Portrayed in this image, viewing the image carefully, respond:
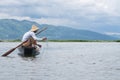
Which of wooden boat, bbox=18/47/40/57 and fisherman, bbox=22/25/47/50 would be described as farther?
wooden boat, bbox=18/47/40/57

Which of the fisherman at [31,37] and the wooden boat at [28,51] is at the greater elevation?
the fisherman at [31,37]

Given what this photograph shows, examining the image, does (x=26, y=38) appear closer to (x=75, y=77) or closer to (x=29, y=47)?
(x=29, y=47)

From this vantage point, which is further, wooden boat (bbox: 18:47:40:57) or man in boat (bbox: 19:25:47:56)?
wooden boat (bbox: 18:47:40:57)

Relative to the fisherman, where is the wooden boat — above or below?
below

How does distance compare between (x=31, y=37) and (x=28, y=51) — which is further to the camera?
(x=28, y=51)

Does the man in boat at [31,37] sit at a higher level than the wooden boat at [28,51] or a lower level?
higher

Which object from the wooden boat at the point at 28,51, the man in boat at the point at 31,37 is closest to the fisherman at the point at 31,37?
the man in boat at the point at 31,37

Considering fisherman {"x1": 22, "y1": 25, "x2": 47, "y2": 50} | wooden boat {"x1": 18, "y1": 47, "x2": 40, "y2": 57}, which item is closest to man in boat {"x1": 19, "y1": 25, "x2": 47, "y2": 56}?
fisherman {"x1": 22, "y1": 25, "x2": 47, "y2": 50}

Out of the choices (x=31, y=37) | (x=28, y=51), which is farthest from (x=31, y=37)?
(x=28, y=51)

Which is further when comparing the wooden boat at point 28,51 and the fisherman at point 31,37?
the wooden boat at point 28,51

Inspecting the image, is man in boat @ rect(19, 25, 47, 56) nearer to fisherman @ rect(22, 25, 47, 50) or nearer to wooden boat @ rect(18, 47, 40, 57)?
fisherman @ rect(22, 25, 47, 50)

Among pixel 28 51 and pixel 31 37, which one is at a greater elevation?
pixel 31 37

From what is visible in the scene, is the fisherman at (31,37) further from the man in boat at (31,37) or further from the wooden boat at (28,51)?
the wooden boat at (28,51)

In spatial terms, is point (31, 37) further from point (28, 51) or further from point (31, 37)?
point (28, 51)
